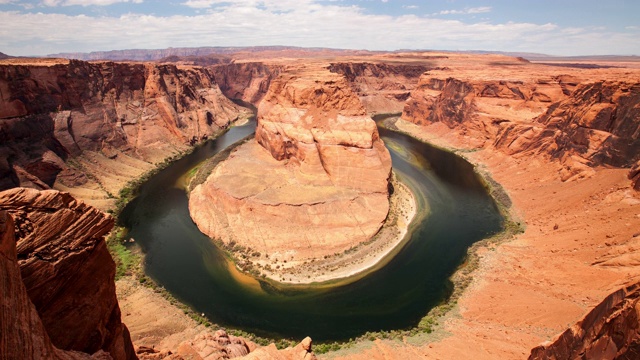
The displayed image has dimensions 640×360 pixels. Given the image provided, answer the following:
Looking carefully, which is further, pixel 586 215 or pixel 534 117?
pixel 534 117

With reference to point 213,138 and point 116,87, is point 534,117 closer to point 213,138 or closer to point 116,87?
point 213,138

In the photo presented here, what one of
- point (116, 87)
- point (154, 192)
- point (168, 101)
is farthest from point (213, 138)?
point (154, 192)

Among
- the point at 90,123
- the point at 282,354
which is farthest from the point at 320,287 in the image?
the point at 90,123

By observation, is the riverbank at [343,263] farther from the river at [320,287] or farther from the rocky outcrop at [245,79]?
the rocky outcrop at [245,79]

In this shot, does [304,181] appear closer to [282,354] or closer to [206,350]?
[206,350]

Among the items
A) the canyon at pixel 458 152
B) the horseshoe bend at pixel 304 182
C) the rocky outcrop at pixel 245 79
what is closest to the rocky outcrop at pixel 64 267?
the canyon at pixel 458 152

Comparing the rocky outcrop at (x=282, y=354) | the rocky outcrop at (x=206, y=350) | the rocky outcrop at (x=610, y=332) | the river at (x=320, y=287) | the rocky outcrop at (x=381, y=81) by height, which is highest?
the rocky outcrop at (x=381, y=81)
